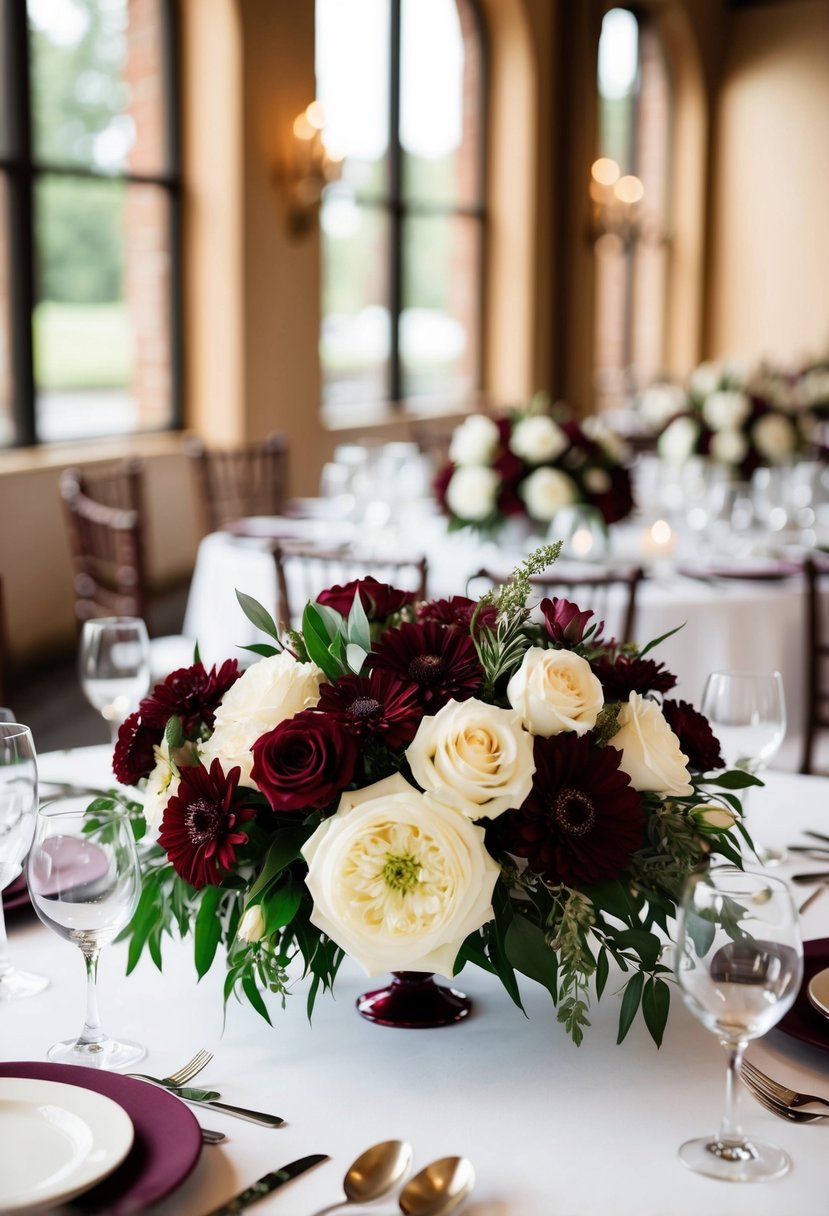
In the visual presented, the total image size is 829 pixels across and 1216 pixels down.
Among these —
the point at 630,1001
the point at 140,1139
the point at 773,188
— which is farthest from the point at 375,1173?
the point at 773,188

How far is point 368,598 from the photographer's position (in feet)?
4.24

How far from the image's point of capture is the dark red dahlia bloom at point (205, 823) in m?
1.08

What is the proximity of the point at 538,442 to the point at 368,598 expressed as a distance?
2456mm

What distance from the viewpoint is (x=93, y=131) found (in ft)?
20.1

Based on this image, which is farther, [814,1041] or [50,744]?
[50,744]

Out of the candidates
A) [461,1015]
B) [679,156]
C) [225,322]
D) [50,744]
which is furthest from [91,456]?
[679,156]

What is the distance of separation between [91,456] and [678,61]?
315 inches

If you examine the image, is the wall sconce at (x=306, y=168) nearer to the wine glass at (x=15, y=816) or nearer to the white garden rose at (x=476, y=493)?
the white garden rose at (x=476, y=493)

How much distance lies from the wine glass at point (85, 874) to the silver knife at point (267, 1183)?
0.70 ft

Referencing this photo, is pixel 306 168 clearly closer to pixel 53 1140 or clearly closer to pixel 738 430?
pixel 738 430

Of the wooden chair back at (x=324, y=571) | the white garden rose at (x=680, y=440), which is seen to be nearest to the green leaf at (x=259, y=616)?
the wooden chair back at (x=324, y=571)

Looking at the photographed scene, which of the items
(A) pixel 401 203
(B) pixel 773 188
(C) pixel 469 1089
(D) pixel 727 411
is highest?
(B) pixel 773 188

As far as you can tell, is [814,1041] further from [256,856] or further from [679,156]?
[679,156]

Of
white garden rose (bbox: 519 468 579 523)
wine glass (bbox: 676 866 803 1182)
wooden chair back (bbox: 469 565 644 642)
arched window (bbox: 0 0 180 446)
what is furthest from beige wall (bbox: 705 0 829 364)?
wine glass (bbox: 676 866 803 1182)
